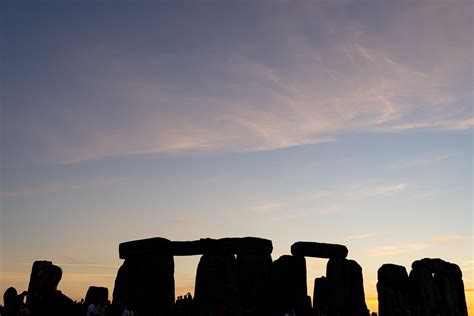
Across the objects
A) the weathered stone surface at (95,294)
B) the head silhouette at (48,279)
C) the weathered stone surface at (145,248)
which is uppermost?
the weathered stone surface at (145,248)

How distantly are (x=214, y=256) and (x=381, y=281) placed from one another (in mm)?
6697

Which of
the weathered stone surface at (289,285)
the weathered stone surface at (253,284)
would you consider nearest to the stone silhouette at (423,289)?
the weathered stone surface at (289,285)

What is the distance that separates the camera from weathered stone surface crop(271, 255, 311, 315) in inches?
871

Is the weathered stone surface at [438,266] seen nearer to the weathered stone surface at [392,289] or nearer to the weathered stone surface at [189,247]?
the weathered stone surface at [392,289]

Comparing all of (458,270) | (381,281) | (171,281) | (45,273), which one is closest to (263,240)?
(171,281)

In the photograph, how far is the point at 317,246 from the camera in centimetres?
2380

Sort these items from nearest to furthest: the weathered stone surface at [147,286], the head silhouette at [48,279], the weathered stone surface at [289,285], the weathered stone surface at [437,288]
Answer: the head silhouette at [48,279], the weathered stone surface at [147,286], the weathered stone surface at [289,285], the weathered stone surface at [437,288]

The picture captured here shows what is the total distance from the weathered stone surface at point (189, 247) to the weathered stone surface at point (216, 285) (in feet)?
0.91

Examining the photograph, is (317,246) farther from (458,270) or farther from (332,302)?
(458,270)

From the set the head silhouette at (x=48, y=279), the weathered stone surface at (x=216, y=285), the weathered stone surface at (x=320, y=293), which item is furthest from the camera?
the weathered stone surface at (x=320, y=293)

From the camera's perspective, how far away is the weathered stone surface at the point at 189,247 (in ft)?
71.4

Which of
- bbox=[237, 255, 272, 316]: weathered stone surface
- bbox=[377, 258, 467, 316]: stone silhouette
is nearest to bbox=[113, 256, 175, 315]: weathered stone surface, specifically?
bbox=[237, 255, 272, 316]: weathered stone surface

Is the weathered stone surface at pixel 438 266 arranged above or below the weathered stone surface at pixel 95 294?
above

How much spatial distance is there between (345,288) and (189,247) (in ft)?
20.4
